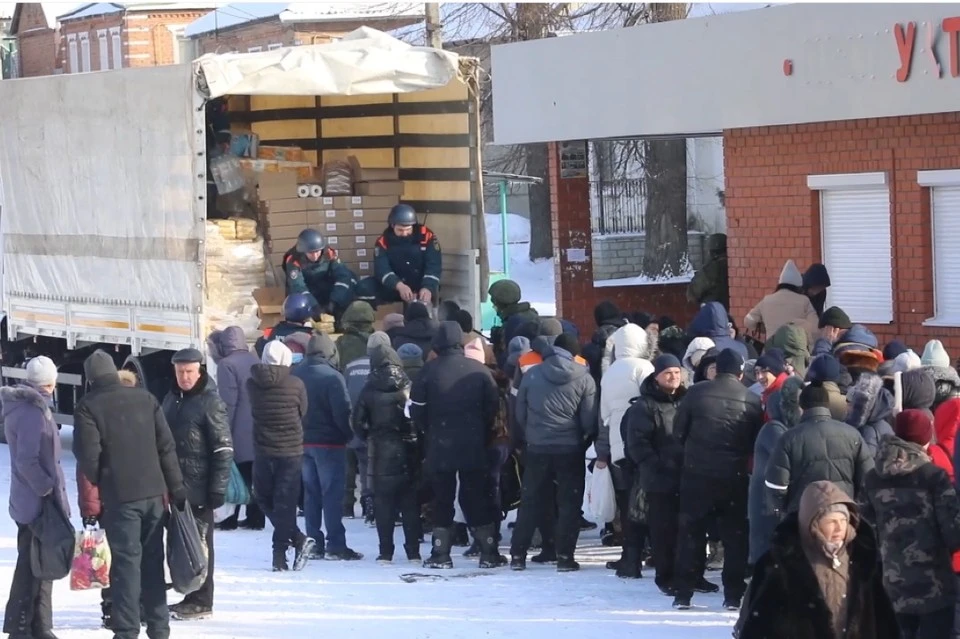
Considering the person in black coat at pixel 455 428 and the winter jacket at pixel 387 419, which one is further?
the winter jacket at pixel 387 419

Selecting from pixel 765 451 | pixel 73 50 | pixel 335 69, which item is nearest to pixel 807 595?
pixel 765 451

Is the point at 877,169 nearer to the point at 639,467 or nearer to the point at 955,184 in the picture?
the point at 955,184

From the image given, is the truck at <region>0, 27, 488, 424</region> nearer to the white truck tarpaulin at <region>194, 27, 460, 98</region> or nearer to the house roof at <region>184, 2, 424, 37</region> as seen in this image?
the white truck tarpaulin at <region>194, 27, 460, 98</region>

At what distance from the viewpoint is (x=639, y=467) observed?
386 inches

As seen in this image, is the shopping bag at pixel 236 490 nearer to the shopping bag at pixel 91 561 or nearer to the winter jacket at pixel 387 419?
the winter jacket at pixel 387 419

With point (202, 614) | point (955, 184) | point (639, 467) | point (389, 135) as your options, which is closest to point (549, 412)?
point (639, 467)

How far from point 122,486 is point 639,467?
126 inches

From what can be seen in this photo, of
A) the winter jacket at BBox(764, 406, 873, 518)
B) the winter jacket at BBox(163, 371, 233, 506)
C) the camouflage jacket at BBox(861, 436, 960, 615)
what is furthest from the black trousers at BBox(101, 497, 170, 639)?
the camouflage jacket at BBox(861, 436, 960, 615)

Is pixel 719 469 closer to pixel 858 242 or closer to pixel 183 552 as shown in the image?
pixel 183 552

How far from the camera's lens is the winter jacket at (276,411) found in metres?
10.5

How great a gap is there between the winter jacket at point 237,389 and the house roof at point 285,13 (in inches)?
1165

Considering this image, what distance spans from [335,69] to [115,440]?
651 centimetres

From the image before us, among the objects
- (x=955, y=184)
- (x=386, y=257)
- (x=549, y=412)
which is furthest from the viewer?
(x=386, y=257)

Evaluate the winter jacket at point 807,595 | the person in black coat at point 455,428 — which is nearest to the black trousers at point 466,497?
the person in black coat at point 455,428
